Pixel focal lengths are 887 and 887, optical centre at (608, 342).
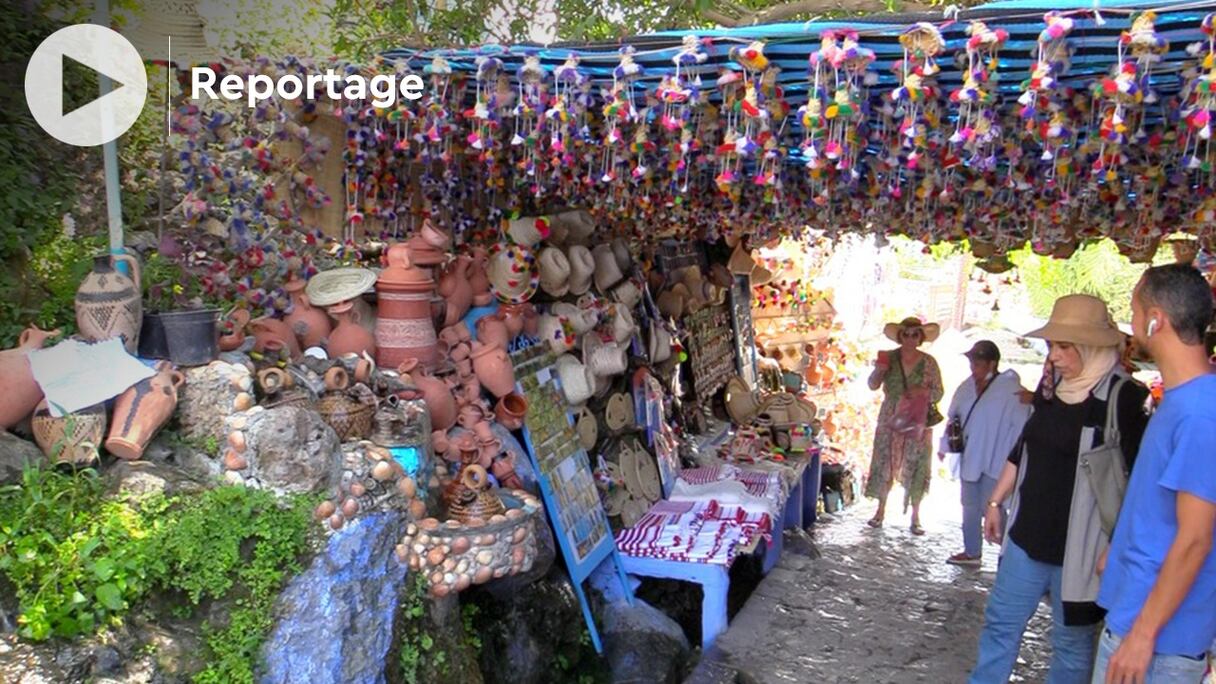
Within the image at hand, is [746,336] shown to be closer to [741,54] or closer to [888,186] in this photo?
[888,186]

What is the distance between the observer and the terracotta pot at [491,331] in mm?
4066

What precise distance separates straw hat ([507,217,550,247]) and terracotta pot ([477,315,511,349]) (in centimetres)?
43

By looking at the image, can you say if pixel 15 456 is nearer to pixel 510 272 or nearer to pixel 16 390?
pixel 16 390

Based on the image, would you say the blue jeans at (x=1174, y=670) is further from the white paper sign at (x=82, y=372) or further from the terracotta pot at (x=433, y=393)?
the white paper sign at (x=82, y=372)

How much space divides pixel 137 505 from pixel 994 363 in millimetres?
4600

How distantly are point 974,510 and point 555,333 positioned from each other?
9.48 ft

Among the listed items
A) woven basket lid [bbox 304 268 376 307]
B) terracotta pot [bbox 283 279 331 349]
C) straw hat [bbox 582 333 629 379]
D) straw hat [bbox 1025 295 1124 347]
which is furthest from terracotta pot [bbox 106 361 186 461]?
straw hat [bbox 1025 295 1124 347]

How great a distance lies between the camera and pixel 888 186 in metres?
4.16

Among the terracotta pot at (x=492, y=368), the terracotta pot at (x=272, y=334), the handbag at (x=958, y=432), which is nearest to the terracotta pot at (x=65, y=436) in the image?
the terracotta pot at (x=272, y=334)

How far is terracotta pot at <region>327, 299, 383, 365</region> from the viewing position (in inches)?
136

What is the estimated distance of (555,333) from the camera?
461cm

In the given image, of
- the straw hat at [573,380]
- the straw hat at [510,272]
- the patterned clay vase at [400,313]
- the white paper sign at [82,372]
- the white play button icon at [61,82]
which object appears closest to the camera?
the white paper sign at [82,372]

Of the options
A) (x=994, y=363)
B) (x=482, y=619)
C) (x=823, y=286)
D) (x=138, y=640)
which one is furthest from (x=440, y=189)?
(x=823, y=286)

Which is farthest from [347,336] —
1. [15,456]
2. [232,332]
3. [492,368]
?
[15,456]
